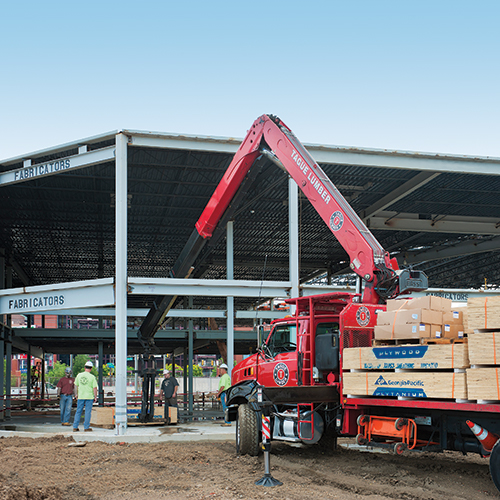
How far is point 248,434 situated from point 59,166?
9.86 meters

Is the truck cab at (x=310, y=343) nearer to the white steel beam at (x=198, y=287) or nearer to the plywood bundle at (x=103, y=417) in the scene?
the white steel beam at (x=198, y=287)

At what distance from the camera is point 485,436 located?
24.9ft

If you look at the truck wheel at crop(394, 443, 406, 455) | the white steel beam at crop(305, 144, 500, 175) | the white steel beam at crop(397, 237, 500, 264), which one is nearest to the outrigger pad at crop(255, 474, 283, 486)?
the truck wheel at crop(394, 443, 406, 455)

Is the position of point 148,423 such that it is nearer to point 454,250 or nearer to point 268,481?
point 268,481

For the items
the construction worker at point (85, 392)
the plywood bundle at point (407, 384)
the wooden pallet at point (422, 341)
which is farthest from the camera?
the construction worker at point (85, 392)

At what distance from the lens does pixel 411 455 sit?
1148 cm

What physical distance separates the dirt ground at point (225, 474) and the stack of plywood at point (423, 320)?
2.22 metres

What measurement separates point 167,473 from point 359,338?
397 centimetres

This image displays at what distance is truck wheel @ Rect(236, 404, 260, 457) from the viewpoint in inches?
433

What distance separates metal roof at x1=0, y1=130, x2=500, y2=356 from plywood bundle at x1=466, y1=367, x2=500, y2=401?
33.7 feet

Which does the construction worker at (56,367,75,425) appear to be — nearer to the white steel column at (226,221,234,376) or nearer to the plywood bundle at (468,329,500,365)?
the white steel column at (226,221,234,376)

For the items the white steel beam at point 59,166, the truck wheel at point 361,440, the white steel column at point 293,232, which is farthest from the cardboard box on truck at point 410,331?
the white steel beam at point 59,166

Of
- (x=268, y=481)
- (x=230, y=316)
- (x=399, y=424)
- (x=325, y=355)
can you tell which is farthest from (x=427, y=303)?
(x=230, y=316)

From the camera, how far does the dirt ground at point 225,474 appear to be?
26.5ft
